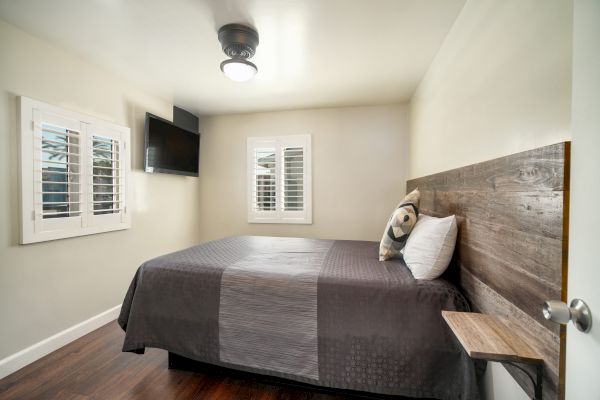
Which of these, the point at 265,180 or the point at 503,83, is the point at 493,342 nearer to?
the point at 503,83

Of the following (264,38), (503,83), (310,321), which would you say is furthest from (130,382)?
(503,83)

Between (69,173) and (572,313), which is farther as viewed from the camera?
(69,173)

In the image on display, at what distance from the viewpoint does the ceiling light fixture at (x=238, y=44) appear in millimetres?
1778

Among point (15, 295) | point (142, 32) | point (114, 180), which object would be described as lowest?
point (15, 295)

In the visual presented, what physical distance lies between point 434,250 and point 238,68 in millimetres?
1970

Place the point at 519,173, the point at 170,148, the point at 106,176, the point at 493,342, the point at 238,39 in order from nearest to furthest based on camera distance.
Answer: the point at 493,342 < the point at 519,173 < the point at 238,39 < the point at 106,176 < the point at 170,148

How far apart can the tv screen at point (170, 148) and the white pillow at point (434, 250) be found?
2.95 m

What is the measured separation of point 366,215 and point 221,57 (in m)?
2.52

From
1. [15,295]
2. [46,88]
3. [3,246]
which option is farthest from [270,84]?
[15,295]

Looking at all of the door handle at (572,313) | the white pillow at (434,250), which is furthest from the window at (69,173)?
the door handle at (572,313)

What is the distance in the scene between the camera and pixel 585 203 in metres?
0.59

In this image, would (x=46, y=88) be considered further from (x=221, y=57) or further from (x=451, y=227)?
(x=451, y=227)

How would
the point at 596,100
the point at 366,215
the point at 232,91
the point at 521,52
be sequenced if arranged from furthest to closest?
1. the point at 366,215
2. the point at 232,91
3. the point at 521,52
4. the point at 596,100

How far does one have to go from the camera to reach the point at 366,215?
3438mm
